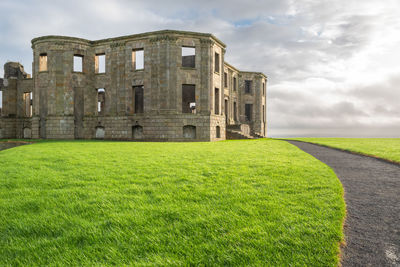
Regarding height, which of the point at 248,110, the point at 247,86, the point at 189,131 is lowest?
the point at 189,131

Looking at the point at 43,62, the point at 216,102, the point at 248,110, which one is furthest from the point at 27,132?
the point at 248,110

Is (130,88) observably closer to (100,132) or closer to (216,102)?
(100,132)

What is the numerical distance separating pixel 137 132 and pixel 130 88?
484 cm

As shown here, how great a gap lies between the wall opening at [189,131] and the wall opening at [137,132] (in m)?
4.62

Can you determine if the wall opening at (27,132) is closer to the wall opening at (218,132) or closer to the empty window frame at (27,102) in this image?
the empty window frame at (27,102)

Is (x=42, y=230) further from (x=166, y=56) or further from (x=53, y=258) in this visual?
(x=166, y=56)

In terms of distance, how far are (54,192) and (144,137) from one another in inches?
790

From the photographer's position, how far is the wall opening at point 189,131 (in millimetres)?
25312

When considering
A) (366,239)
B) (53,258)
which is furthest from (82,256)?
(366,239)

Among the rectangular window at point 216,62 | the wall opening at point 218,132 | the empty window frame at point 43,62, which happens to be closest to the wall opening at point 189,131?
the wall opening at point 218,132

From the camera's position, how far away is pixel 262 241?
11.0ft

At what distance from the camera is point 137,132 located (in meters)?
26.3

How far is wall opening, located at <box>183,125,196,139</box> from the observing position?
25.3 metres

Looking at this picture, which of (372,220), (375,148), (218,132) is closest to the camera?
(372,220)
